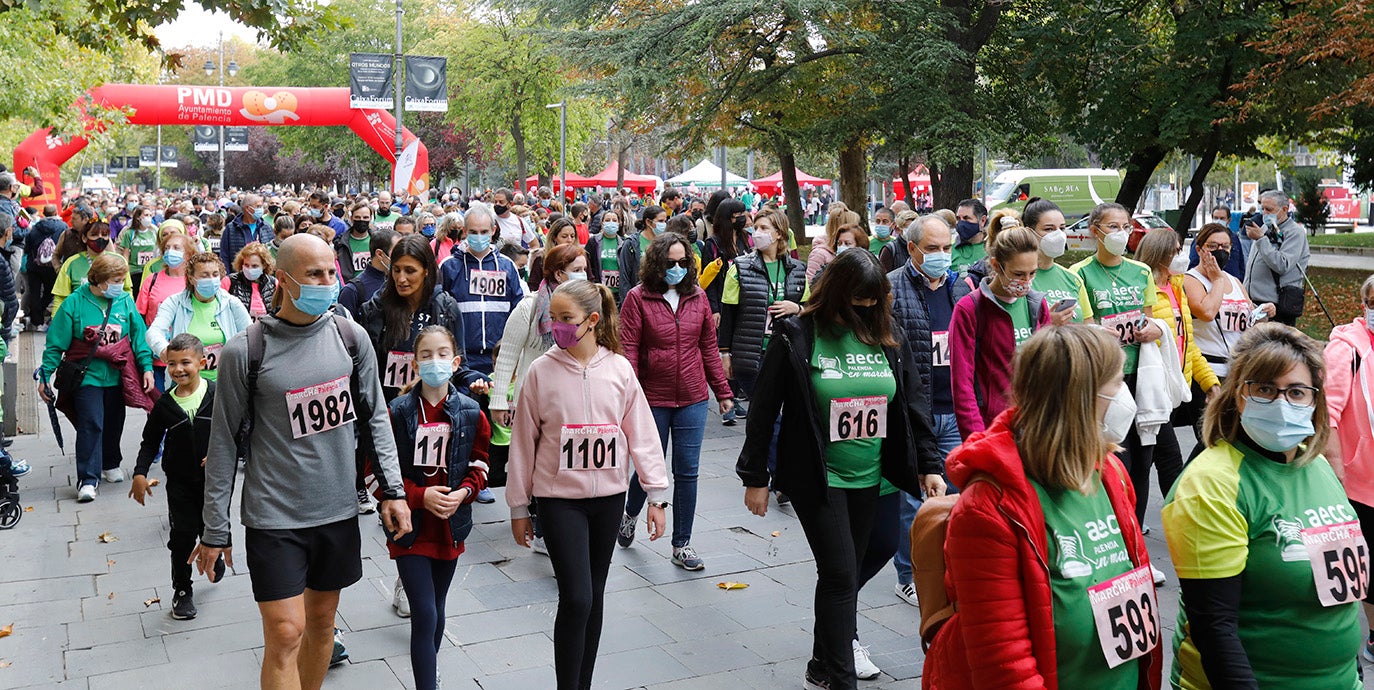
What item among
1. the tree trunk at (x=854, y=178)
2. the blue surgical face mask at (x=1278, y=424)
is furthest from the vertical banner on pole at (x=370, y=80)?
the blue surgical face mask at (x=1278, y=424)

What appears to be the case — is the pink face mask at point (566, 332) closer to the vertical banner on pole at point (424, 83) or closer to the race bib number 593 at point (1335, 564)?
the race bib number 593 at point (1335, 564)

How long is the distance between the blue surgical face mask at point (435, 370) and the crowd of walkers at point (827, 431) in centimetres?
2

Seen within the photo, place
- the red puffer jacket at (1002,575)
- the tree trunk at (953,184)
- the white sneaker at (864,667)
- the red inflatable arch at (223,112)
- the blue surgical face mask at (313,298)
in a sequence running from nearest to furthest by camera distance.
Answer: the red puffer jacket at (1002,575) < the blue surgical face mask at (313,298) < the white sneaker at (864,667) < the tree trunk at (953,184) < the red inflatable arch at (223,112)

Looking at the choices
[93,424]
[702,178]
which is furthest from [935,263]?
[702,178]

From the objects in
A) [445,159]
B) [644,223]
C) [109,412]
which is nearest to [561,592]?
[109,412]

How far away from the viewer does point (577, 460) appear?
488 centimetres

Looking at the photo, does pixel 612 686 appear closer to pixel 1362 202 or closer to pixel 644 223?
pixel 644 223

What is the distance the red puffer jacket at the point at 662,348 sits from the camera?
704 centimetres

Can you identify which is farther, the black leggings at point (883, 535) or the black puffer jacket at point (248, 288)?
the black puffer jacket at point (248, 288)

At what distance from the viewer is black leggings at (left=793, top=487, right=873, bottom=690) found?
5.04 meters

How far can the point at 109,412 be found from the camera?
9.37 m

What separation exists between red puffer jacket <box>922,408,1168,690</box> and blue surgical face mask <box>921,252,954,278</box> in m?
3.40

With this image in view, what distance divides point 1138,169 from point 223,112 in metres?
24.0

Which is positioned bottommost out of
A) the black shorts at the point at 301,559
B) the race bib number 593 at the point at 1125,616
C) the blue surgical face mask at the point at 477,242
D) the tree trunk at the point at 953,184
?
the black shorts at the point at 301,559
